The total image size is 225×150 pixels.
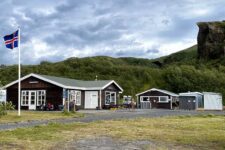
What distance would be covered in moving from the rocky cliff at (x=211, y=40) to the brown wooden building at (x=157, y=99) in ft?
133

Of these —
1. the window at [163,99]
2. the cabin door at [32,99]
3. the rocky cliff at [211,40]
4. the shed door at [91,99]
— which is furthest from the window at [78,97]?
the rocky cliff at [211,40]

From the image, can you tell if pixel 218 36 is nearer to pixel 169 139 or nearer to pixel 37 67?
pixel 37 67

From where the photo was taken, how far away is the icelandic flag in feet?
88.1

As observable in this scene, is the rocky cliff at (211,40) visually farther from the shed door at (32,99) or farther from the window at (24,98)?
the window at (24,98)

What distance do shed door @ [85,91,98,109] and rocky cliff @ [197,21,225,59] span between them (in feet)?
172

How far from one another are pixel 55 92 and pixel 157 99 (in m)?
17.6

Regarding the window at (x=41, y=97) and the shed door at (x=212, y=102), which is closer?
the window at (x=41, y=97)

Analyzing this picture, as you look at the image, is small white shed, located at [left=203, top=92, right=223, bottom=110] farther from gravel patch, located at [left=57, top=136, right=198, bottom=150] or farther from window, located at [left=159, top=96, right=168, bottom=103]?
gravel patch, located at [left=57, top=136, right=198, bottom=150]

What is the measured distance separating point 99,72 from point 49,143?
207 ft

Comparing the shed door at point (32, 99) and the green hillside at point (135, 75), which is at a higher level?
the green hillside at point (135, 75)

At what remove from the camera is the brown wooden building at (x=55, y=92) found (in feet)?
130

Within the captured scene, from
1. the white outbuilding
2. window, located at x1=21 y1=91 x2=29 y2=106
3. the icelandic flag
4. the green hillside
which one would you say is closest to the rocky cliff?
the green hillside

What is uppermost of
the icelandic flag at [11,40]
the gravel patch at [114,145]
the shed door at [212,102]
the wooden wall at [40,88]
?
the icelandic flag at [11,40]

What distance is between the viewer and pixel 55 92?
39.7m
